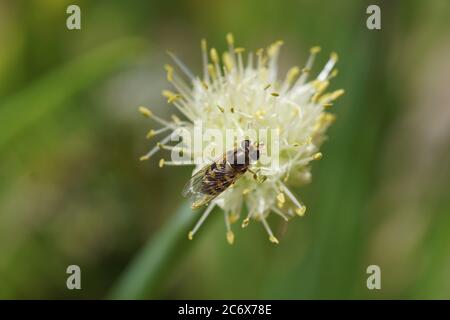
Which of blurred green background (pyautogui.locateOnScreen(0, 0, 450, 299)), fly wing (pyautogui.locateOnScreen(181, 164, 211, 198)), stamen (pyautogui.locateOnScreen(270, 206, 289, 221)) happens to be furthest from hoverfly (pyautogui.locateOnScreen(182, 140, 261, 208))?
blurred green background (pyautogui.locateOnScreen(0, 0, 450, 299))

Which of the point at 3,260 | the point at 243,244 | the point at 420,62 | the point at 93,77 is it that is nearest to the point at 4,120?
the point at 93,77

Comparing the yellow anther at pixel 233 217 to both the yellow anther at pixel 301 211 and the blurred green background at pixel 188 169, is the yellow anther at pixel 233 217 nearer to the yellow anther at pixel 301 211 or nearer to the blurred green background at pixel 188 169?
the yellow anther at pixel 301 211

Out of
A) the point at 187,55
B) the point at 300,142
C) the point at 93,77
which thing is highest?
the point at 187,55

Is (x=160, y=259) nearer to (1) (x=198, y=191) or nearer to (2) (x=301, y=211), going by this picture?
(1) (x=198, y=191)

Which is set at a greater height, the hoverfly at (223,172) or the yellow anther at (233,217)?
the hoverfly at (223,172)

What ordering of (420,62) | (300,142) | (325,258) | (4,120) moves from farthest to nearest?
1. (420,62)
2. (325,258)
3. (4,120)
4. (300,142)

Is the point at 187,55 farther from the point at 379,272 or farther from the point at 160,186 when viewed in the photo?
the point at 379,272

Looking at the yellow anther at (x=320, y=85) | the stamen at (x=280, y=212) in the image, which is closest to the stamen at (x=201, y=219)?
the stamen at (x=280, y=212)

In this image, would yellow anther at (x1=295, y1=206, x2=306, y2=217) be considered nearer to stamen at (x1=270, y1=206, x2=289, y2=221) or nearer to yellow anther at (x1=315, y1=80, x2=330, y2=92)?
stamen at (x1=270, y1=206, x2=289, y2=221)
